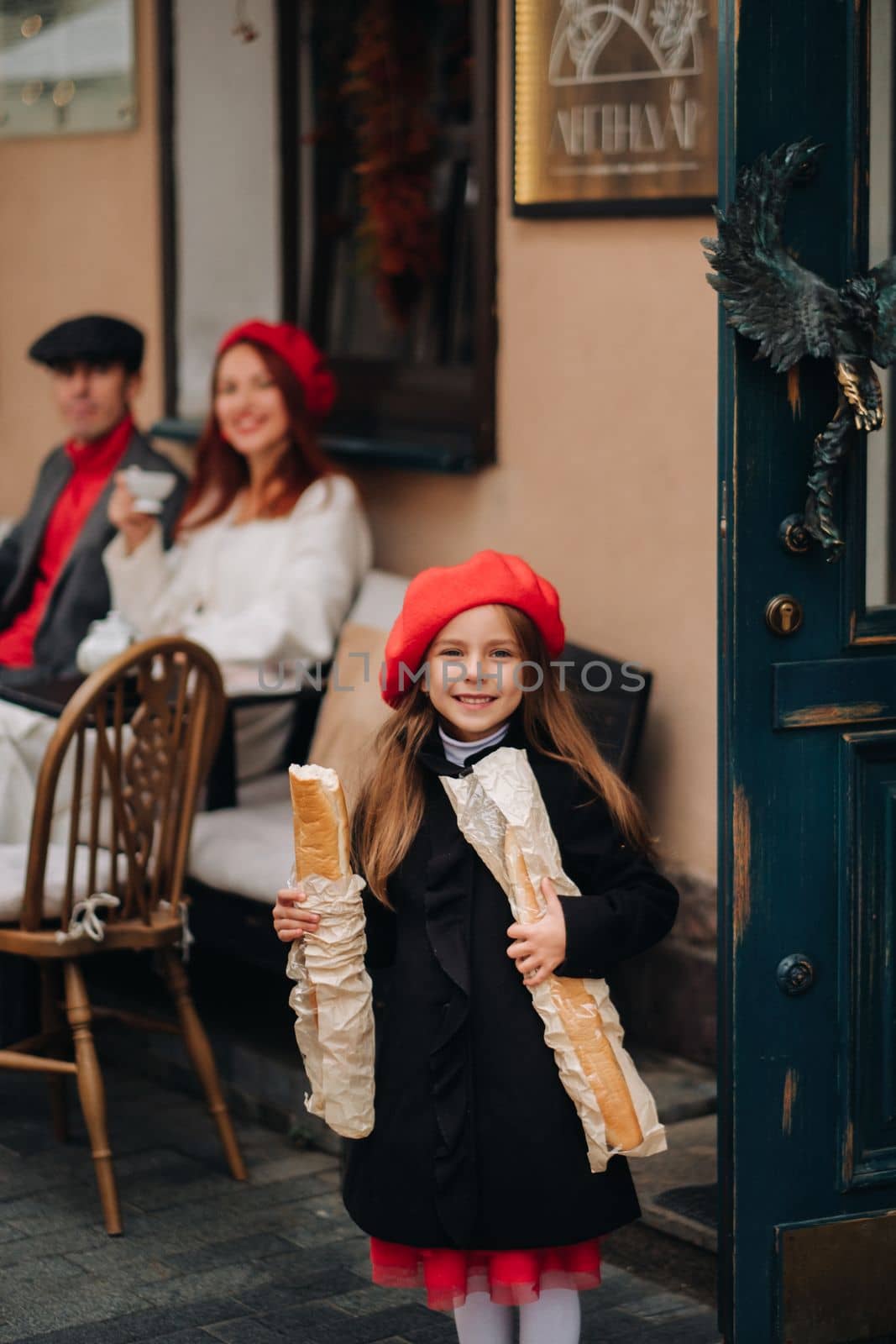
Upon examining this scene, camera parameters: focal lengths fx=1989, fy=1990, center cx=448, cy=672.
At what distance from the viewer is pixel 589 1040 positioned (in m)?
2.72

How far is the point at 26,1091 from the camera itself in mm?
4727

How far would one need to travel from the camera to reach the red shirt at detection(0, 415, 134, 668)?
5609mm

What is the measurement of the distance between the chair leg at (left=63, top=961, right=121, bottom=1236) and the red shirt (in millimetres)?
1801

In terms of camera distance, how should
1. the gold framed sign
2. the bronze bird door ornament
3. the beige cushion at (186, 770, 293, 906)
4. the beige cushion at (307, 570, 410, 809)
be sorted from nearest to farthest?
the bronze bird door ornament < the gold framed sign < the beige cushion at (186, 770, 293, 906) < the beige cushion at (307, 570, 410, 809)

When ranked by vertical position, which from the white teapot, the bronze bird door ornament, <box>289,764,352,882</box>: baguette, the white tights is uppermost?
the bronze bird door ornament

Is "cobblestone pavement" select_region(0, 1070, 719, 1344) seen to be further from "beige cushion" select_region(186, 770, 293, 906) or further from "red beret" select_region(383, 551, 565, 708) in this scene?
"red beret" select_region(383, 551, 565, 708)

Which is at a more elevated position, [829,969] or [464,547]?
[464,547]

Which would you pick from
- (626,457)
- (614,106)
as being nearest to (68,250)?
(614,106)

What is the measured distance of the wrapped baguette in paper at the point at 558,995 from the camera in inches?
106

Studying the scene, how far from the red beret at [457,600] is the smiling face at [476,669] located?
2 centimetres

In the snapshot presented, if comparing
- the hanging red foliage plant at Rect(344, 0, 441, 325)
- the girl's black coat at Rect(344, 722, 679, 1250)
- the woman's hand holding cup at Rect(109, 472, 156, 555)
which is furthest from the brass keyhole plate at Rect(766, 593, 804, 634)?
the hanging red foliage plant at Rect(344, 0, 441, 325)

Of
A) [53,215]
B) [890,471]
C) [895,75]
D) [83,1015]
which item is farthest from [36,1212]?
[53,215]

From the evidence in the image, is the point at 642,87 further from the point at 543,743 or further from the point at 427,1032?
the point at 427,1032

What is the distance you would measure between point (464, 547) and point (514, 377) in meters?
0.51
